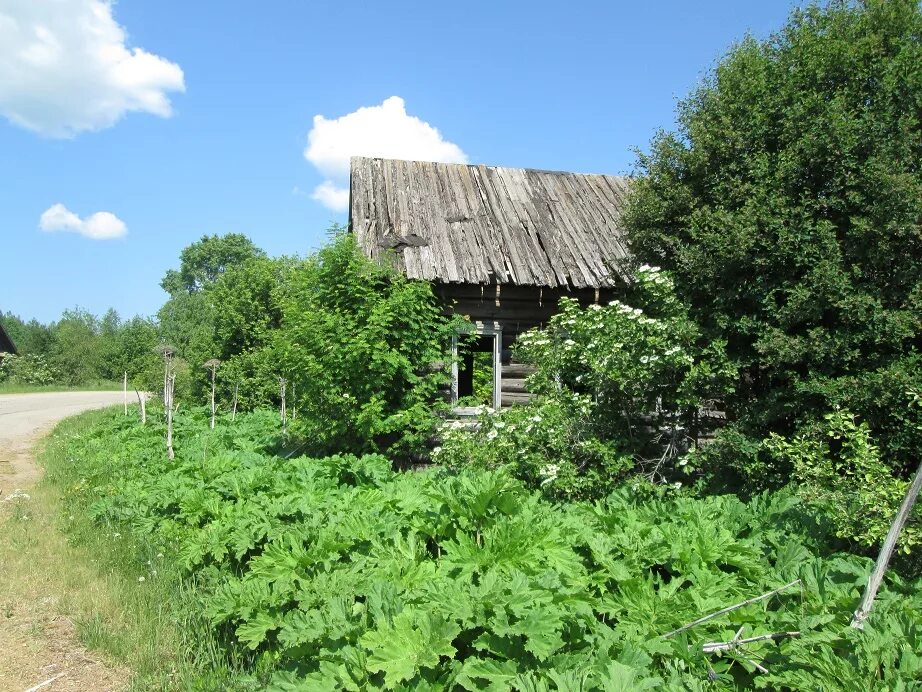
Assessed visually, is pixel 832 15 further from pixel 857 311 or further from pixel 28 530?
pixel 28 530

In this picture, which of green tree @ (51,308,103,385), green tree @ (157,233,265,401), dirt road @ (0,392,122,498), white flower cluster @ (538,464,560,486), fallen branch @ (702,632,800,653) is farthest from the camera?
green tree @ (157,233,265,401)

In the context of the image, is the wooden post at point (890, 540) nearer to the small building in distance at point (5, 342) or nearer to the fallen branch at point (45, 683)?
the fallen branch at point (45, 683)

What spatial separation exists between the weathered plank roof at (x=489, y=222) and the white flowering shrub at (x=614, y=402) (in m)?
1.71

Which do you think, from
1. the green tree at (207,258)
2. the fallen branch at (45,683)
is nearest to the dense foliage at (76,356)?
the green tree at (207,258)

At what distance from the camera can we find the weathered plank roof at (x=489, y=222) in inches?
388

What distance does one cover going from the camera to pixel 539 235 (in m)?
10.9

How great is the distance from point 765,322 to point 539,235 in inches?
198

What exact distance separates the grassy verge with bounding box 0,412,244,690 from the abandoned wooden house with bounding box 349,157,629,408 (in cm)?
498

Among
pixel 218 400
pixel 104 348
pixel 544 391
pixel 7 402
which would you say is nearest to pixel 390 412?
pixel 544 391

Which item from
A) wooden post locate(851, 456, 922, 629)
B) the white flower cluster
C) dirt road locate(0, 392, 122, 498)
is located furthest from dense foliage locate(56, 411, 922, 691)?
dirt road locate(0, 392, 122, 498)

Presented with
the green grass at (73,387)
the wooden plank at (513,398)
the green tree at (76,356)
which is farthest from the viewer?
the green tree at (76,356)

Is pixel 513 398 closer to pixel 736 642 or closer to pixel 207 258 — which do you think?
pixel 736 642

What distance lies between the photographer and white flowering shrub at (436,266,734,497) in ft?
22.3

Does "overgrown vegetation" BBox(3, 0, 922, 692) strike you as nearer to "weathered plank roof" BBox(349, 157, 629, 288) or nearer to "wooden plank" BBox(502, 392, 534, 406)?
"weathered plank roof" BBox(349, 157, 629, 288)
